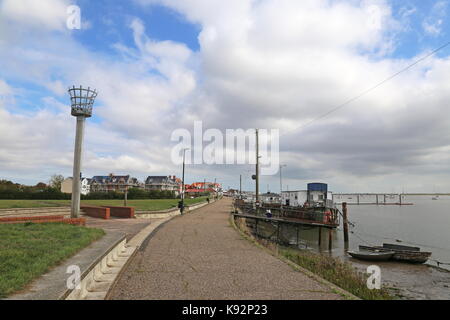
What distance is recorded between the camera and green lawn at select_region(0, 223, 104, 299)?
6.08 meters

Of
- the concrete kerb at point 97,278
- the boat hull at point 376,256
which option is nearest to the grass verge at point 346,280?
the concrete kerb at point 97,278

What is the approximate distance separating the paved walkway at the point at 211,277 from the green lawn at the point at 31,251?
1650 millimetres

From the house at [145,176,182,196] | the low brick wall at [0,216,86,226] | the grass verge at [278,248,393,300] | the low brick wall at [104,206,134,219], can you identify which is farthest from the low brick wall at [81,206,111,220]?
the house at [145,176,182,196]

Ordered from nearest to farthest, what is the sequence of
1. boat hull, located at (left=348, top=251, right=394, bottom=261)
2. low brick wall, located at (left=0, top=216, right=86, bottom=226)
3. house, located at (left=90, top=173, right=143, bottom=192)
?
low brick wall, located at (left=0, top=216, right=86, bottom=226) < boat hull, located at (left=348, top=251, right=394, bottom=261) < house, located at (left=90, top=173, right=143, bottom=192)

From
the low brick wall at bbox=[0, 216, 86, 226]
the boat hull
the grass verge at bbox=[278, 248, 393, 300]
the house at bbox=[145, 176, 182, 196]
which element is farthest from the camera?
the house at bbox=[145, 176, 182, 196]

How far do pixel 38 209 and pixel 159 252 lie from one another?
17618 millimetres

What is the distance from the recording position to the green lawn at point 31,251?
6076 mm

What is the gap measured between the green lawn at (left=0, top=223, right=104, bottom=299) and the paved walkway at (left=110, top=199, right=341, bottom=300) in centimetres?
165

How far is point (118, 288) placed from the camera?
22.7 ft

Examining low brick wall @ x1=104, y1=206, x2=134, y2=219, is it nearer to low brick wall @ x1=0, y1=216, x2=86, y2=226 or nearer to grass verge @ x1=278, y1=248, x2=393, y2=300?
low brick wall @ x1=0, y1=216, x2=86, y2=226
